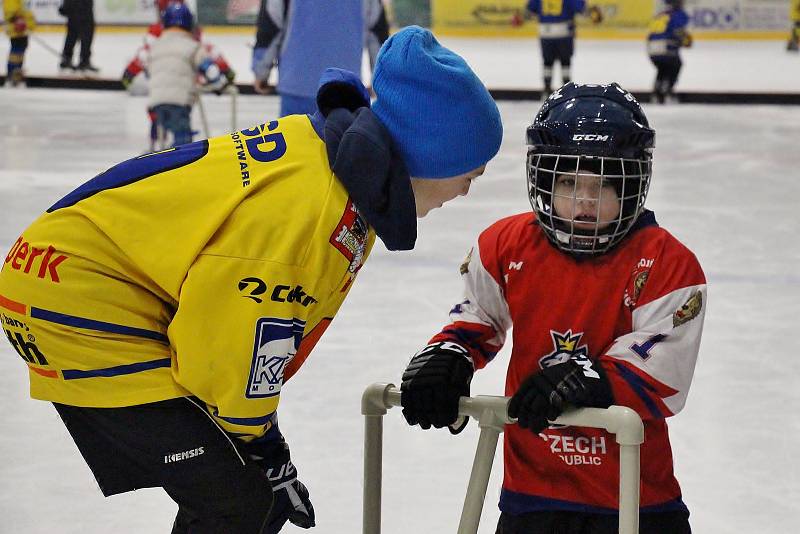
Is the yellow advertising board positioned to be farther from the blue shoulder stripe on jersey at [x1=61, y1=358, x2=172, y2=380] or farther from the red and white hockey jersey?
the blue shoulder stripe on jersey at [x1=61, y1=358, x2=172, y2=380]

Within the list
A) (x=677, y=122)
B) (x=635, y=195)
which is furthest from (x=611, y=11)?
(x=635, y=195)

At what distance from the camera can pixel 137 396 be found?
146 centimetres

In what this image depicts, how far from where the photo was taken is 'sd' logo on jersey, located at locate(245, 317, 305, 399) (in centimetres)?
136

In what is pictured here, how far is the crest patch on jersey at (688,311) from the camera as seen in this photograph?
5.05 feet

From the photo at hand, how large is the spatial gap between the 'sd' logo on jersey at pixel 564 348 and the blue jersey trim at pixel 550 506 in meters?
0.18

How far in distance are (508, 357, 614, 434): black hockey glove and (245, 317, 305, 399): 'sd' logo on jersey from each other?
27cm

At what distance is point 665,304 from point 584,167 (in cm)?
20

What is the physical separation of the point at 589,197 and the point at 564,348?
0.21 m

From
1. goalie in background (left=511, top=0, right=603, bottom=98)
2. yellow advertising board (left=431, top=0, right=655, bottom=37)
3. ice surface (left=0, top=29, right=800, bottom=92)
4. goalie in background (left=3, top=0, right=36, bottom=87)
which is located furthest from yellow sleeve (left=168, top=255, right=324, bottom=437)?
yellow advertising board (left=431, top=0, right=655, bottom=37)

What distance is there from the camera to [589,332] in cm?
161

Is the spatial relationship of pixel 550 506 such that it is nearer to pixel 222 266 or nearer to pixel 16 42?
pixel 222 266

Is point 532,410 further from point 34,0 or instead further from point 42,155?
point 34,0

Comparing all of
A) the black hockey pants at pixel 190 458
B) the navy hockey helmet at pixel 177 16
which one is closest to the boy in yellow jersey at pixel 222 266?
the black hockey pants at pixel 190 458

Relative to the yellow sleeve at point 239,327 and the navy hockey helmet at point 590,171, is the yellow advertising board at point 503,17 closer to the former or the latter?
the navy hockey helmet at point 590,171
